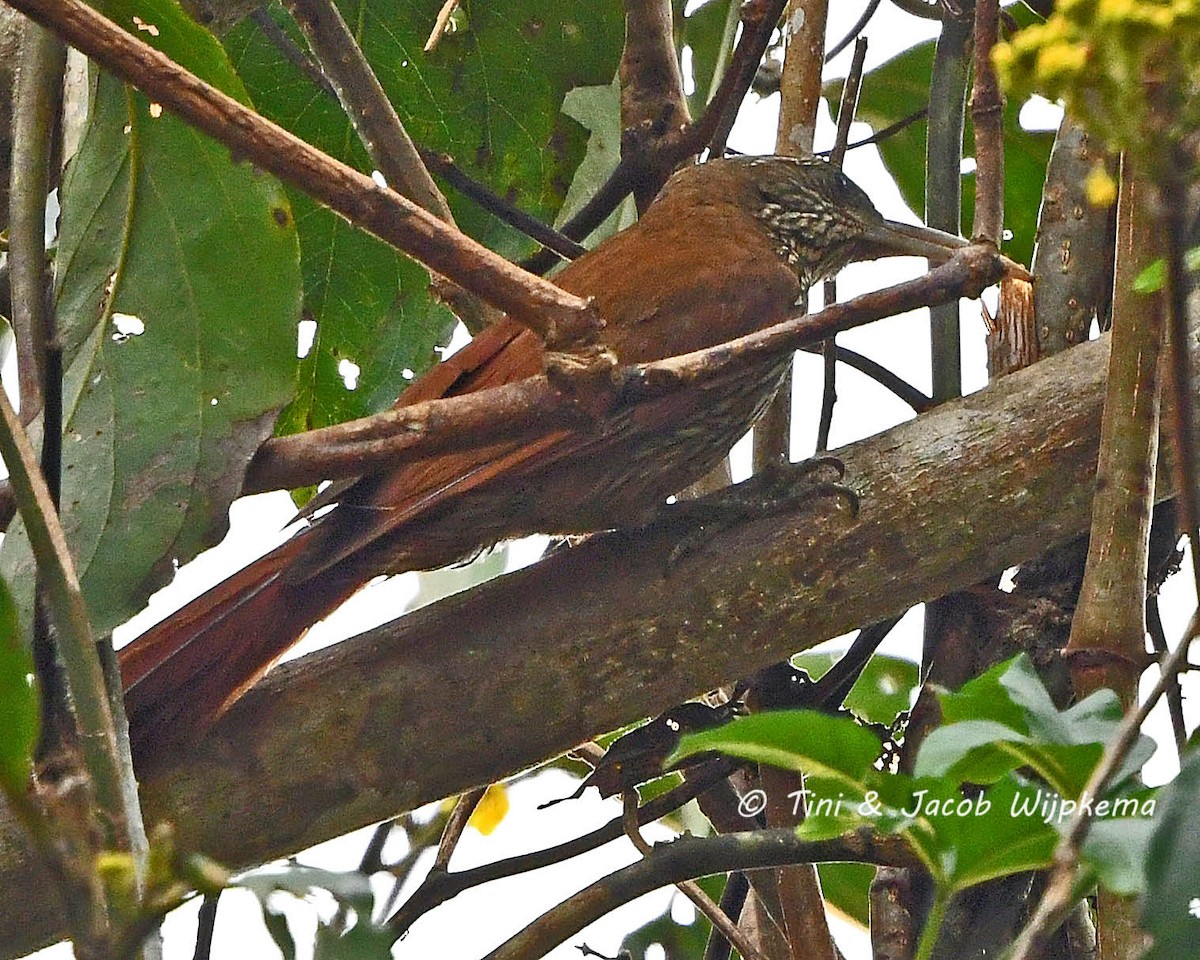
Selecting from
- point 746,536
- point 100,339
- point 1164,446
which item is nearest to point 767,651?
point 746,536

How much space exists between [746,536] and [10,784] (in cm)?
98

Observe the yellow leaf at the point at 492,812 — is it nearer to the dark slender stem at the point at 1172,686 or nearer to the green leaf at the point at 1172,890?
the dark slender stem at the point at 1172,686

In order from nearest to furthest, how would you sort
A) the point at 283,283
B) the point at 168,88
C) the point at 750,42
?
the point at 168,88
the point at 283,283
the point at 750,42

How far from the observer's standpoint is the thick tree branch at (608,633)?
139 centimetres

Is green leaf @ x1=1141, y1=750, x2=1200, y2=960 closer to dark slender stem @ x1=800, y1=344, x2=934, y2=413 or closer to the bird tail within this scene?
the bird tail

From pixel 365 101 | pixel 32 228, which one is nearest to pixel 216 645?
pixel 32 228

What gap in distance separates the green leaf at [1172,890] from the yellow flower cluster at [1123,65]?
29 centimetres

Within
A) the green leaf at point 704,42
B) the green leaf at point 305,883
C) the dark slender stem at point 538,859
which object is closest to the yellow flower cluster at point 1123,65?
the green leaf at point 305,883

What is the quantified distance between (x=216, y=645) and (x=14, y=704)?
32.0 inches

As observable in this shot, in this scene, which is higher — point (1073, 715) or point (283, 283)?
point (283, 283)

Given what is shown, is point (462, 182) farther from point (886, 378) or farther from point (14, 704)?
point (14, 704)

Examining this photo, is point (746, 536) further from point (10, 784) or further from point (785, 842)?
point (10, 784)

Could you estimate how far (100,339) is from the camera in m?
1.37

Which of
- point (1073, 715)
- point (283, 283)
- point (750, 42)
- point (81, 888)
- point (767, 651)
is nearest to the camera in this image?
point (81, 888)
